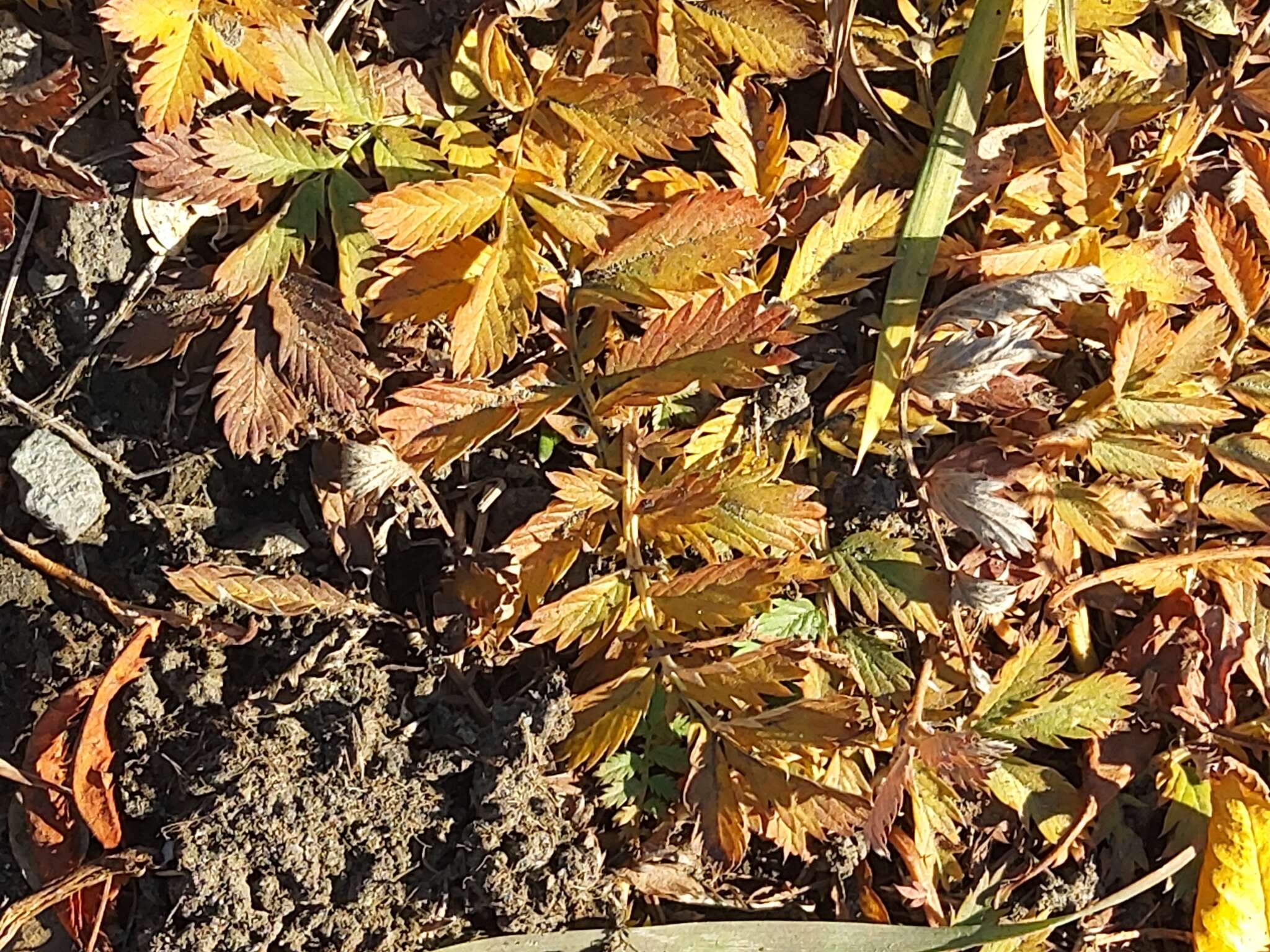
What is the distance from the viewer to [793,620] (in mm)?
2131

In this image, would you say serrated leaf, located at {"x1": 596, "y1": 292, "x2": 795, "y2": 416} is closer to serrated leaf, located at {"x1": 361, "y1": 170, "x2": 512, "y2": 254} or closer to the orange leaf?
serrated leaf, located at {"x1": 361, "y1": 170, "x2": 512, "y2": 254}

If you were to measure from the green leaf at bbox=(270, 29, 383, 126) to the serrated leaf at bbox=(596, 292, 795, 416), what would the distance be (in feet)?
1.94

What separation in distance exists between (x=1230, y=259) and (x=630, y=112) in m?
1.14

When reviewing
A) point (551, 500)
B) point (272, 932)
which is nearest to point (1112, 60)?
point (551, 500)

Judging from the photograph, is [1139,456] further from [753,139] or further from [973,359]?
[753,139]

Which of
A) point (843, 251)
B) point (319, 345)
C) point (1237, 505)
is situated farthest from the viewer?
point (1237, 505)

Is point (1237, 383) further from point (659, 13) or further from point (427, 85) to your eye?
point (427, 85)

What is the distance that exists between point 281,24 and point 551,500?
2.95 ft

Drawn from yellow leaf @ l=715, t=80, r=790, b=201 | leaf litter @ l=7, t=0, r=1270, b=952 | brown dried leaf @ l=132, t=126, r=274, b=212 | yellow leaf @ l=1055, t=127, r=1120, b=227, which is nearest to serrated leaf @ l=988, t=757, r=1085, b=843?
leaf litter @ l=7, t=0, r=1270, b=952

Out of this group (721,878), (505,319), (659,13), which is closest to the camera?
(505,319)

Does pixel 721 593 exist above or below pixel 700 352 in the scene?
below

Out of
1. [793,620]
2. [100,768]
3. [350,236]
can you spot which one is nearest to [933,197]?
[793,620]

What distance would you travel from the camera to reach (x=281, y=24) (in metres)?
1.92

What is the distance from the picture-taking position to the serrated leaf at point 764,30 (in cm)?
201
